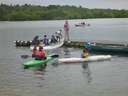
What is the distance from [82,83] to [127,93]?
468 centimetres

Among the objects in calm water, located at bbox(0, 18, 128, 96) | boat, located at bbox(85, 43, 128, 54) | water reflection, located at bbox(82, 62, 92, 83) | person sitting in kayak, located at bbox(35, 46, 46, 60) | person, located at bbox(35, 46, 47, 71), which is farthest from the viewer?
boat, located at bbox(85, 43, 128, 54)

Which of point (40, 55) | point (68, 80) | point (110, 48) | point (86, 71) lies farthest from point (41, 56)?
point (110, 48)

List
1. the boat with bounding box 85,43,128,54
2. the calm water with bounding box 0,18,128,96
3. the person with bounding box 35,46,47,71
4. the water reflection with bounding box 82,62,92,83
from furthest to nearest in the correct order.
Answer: the boat with bounding box 85,43,128,54
the person with bounding box 35,46,47,71
the water reflection with bounding box 82,62,92,83
the calm water with bounding box 0,18,128,96

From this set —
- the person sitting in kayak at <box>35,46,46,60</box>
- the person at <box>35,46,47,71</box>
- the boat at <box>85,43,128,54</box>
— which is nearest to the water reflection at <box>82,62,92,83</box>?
the person at <box>35,46,47,71</box>

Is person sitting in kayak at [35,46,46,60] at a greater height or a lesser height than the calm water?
greater

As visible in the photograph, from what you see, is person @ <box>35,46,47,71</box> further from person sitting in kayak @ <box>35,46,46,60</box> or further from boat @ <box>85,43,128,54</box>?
boat @ <box>85,43,128,54</box>

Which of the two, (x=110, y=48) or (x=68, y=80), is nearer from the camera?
(x=68, y=80)

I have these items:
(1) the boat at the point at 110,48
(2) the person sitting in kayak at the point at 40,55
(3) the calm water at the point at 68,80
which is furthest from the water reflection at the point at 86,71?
(1) the boat at the point at 110,48

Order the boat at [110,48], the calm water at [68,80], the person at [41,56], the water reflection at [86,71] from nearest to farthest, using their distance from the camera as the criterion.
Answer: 1. the calm water at [68,80]
2. the water reflection at [86,71]
3. the person at [41,56]
4. the boat at [110,48]

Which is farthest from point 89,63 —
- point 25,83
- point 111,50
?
point 25,83

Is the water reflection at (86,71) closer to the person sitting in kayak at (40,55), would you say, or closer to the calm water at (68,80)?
the calm water at (68,80)

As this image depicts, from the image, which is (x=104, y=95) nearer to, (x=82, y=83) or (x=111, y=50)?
(x=82, y=83)

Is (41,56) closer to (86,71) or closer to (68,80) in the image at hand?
(86,71)

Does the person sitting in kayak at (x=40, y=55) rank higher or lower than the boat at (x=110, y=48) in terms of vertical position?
higher
